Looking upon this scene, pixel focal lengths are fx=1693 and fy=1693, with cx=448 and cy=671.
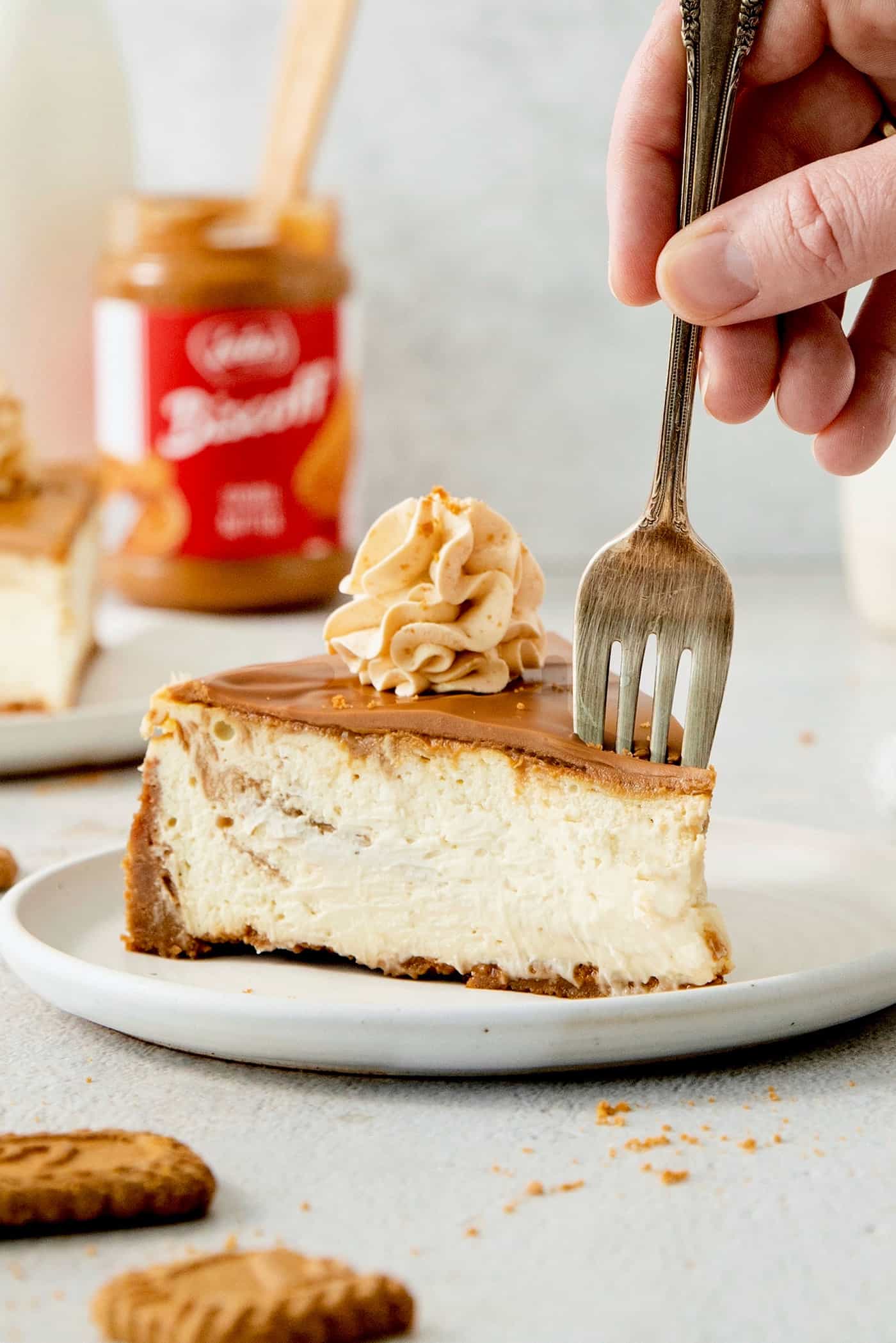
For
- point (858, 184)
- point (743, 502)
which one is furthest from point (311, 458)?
A: point (858, 184)

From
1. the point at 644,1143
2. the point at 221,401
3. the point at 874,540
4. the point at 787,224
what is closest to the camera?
the point at 644,1143

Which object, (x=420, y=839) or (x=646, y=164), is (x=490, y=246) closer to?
(x=646, y=164)

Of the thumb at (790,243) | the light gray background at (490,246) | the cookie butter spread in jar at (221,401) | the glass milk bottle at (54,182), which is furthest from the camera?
the light gray background at (490,246)

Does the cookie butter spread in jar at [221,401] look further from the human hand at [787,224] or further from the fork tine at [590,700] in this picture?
the fork tine at [590,700]

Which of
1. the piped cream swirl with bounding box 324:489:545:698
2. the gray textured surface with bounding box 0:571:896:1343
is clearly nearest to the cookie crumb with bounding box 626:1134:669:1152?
the gray textured surface with bounding box 0:571:896:1343

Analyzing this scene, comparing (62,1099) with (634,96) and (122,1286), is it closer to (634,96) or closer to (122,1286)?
(122,1286)

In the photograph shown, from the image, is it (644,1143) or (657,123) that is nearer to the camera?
(644,1143)

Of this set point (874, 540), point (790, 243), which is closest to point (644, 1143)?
point (790, 243)

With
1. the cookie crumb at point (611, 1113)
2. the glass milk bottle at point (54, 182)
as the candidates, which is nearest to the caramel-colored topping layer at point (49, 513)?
the glass milk bottle at point (54, 182)
